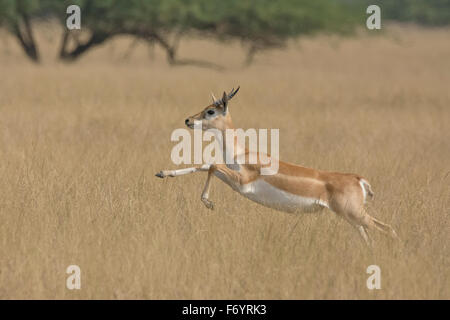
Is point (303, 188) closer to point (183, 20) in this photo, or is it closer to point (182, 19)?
point (182, 19)

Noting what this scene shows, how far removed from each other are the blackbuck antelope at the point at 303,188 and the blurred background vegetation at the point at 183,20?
1463 cm

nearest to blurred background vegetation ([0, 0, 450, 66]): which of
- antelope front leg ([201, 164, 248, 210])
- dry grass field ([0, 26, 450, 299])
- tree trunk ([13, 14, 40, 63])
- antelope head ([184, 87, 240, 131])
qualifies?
tree trunk ([13, 14, 40, 63])

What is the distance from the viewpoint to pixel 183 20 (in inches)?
817

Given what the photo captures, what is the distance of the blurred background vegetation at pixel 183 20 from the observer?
19.9m

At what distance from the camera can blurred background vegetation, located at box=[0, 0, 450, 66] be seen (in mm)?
19911

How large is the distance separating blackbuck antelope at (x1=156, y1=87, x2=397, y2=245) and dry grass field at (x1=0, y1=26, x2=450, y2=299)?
15cm

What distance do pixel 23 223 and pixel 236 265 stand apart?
1510 millimetres

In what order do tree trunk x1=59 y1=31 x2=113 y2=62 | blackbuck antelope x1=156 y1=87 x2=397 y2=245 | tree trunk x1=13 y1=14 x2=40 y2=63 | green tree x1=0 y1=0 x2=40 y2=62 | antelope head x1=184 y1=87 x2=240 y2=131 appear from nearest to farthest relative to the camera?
blackbuck antelope x1=156 y1=87 x2=397 y2=245 < antelope head x1=184 y1=87 x2=240 y2=131 < green tree x1=0 y1=0 x2=40 y2=62 < tree trunk x1=13 y1=14 x2=40 y2=63 < tree trunk x1=59 y1=31 x2=113 y2=62

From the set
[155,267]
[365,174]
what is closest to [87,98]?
[365,174]

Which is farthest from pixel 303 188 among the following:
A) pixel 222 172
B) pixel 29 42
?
pixel 29 42

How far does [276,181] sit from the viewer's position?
16.1 ft

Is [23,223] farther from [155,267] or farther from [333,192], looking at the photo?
[333,192]

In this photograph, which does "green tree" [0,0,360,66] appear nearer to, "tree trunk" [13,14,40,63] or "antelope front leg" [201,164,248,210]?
"tree trunk" [13,14,40,63]

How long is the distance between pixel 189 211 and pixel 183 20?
15841mm
